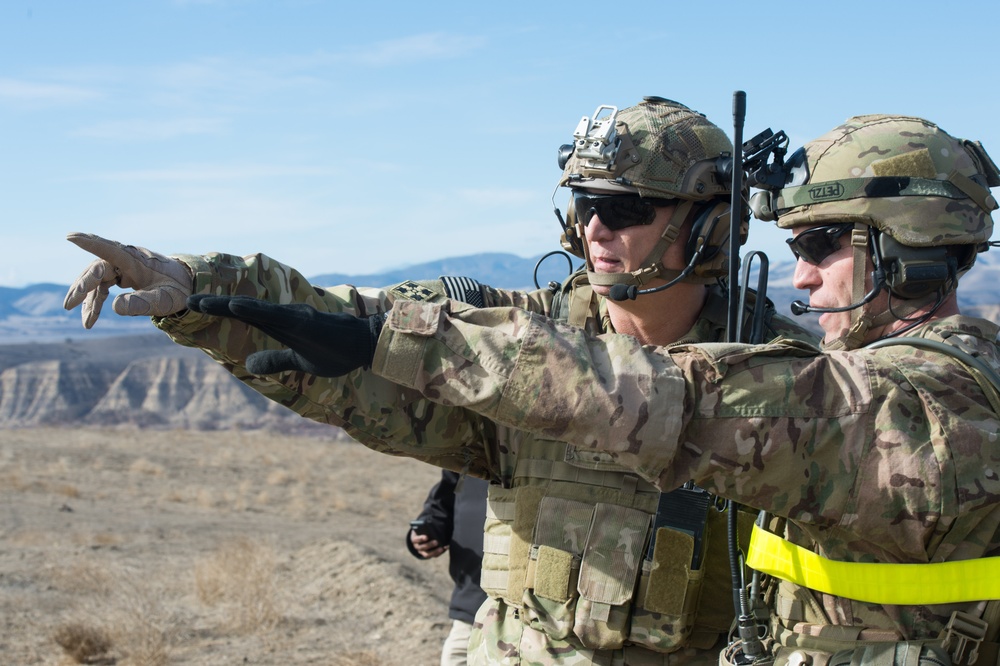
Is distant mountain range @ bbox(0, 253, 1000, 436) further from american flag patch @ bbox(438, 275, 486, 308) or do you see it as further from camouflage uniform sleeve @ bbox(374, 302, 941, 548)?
Result: camouflage uniform sleeve @ bbox(374, 302, 941, 548)

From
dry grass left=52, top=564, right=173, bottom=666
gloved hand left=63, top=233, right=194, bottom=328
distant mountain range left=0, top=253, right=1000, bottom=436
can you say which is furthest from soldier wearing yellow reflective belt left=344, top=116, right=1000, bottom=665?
distant mountain range left=0, top=253, right=1000, bottom=436

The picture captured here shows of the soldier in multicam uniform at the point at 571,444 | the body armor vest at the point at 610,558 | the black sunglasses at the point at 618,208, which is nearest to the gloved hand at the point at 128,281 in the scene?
the soldier in multicam uniform at the point at 571,444

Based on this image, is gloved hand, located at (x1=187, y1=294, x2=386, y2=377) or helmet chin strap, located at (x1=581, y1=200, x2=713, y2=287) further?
helmet chin strap, located at (x1=581, y1=200, x2=713, y2=287)

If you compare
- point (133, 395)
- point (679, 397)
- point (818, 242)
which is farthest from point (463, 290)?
point (133, 395)

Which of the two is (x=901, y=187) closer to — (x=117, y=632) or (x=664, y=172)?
(x=664, y=172)

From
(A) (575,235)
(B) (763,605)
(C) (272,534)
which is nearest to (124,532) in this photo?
(C) (272,534)

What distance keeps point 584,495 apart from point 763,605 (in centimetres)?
58

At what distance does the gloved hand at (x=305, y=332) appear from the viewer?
206 cm

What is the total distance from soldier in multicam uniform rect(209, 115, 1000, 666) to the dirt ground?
494cm

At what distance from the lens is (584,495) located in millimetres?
2959

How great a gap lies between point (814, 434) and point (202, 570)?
25.0ft

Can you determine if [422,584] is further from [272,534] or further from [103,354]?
[103,354]

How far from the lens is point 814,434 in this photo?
2031mm

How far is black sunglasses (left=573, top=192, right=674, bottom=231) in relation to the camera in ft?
11.0
